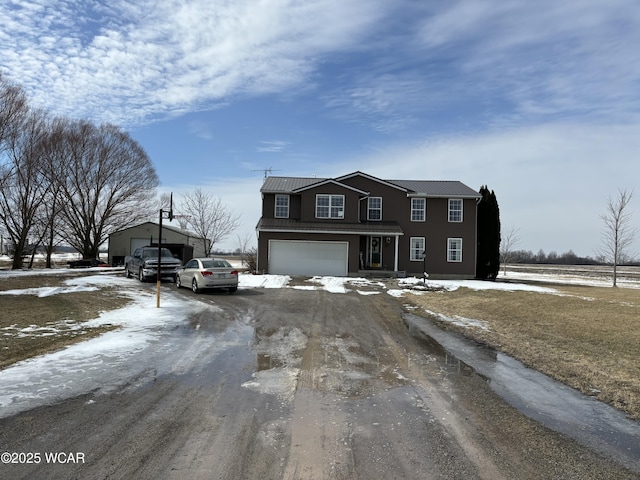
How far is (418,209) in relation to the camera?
30500mm

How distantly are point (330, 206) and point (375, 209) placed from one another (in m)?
3.35

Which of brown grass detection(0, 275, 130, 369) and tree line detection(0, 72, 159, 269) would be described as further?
tree line detection(0, 72, 159, 269)

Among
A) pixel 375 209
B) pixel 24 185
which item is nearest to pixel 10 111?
pixel 24 185

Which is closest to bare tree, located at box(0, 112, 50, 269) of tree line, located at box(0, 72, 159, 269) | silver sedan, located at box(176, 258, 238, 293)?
tree line, located at box(0, 72, 159, 269)

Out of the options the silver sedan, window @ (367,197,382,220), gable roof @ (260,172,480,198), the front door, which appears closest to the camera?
the silver sedan

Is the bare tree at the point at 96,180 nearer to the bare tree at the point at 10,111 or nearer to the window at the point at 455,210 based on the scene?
the bare tree at the point at 10,111

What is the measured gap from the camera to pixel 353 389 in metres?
5.93

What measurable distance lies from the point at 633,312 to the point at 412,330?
795 centimetres

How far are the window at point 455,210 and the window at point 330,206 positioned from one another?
773cm

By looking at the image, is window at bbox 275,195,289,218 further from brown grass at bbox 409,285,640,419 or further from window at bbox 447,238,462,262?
brown grass at bbox 409,285,640,419

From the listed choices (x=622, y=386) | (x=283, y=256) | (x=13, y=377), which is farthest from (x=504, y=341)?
(x=283, y=256)

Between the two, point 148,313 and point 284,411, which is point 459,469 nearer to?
point 284,411

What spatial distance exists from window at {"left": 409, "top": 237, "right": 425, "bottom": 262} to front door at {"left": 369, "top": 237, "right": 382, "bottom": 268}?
7.21ft

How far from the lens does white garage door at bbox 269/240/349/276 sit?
92.8 feet
